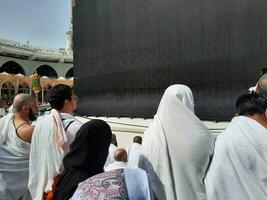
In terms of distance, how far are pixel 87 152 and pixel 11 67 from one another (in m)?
41.1

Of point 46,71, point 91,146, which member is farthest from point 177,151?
point 46,71

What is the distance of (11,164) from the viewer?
2988mm

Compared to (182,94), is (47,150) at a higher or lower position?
lower

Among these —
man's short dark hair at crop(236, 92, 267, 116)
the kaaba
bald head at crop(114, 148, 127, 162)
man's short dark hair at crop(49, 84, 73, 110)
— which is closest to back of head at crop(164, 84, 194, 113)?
man's short dark hair at crop(236, 92, 267, 116)

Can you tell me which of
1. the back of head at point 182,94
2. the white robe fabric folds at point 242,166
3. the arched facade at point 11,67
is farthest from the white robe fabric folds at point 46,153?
the arched facade at point 11,67

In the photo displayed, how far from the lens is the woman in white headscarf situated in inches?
75.8

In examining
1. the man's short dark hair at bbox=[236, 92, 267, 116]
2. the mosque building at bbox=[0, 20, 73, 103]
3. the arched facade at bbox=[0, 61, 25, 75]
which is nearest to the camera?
the man's short dark hair at bbox=[236, 92, 267, 116]

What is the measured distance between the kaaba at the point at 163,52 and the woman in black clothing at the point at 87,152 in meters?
5.38

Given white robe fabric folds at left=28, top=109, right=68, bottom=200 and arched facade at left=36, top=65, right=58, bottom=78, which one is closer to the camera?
white robe fabric folds at left=28, top=109, right=68, bottom=200

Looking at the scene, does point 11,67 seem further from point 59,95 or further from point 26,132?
point 59,95

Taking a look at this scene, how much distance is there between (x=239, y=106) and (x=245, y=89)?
5.18 metres

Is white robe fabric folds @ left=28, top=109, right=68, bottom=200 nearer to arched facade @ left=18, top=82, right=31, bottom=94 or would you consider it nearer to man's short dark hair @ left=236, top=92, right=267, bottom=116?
man's short dark hair @ left=236, top=92, right=267, bottom=116

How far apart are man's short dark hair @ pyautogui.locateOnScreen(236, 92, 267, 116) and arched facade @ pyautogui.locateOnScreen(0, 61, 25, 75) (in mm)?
39794

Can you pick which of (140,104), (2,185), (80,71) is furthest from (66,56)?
(2,185)
